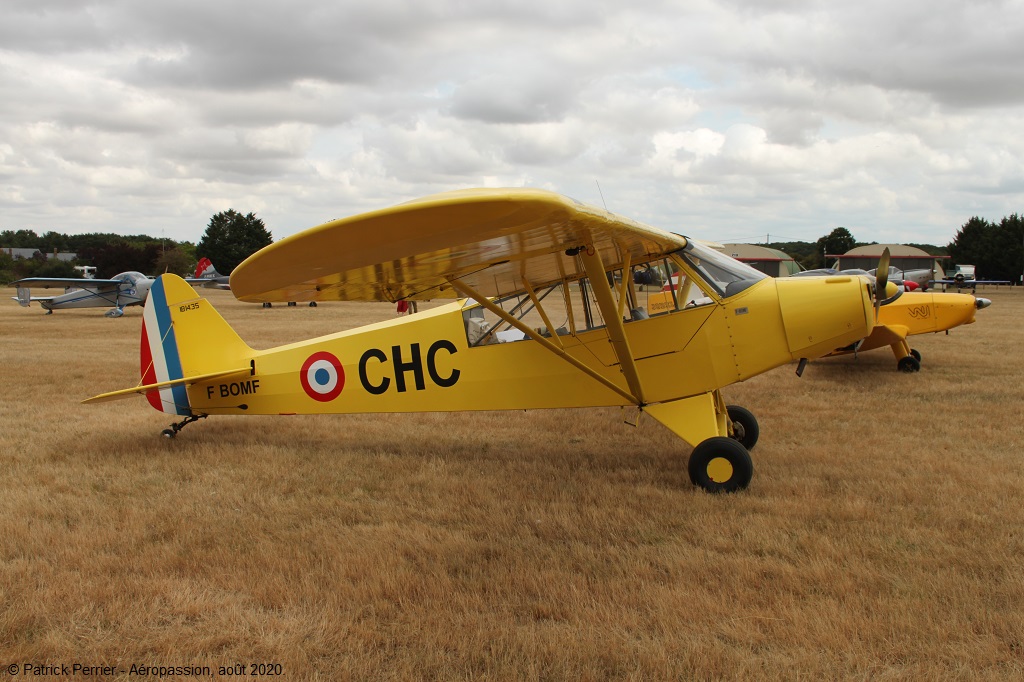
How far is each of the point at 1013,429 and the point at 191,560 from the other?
7978mm

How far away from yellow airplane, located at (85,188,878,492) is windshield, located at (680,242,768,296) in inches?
0.5

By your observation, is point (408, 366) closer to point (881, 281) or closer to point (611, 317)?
point (611, 317)

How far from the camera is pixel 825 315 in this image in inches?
223

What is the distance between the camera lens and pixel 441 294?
6.73 metres

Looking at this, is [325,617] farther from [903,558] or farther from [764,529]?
[903,558]

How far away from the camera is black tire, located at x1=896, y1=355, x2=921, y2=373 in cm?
1158

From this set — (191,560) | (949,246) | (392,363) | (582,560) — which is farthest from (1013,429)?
(949,246)

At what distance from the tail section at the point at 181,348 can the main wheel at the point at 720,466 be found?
4.56 metres

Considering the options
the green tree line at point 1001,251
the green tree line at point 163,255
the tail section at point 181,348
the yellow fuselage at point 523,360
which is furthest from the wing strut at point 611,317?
the green tree line at point 1001,251

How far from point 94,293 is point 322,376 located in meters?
27.9

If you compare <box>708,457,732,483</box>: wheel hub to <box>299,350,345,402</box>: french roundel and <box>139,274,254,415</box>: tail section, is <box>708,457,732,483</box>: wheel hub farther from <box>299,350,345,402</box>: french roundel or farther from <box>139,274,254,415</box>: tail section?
<box>139,274,254,415</box>: tail section

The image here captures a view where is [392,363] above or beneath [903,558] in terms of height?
above

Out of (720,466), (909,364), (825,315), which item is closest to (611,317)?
(720,466)

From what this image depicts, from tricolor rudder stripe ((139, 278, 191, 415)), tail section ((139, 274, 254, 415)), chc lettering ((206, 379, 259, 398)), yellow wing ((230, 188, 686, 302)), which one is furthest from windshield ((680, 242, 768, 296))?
tricolor rudder stripe ((139, 278, 191, 415))
